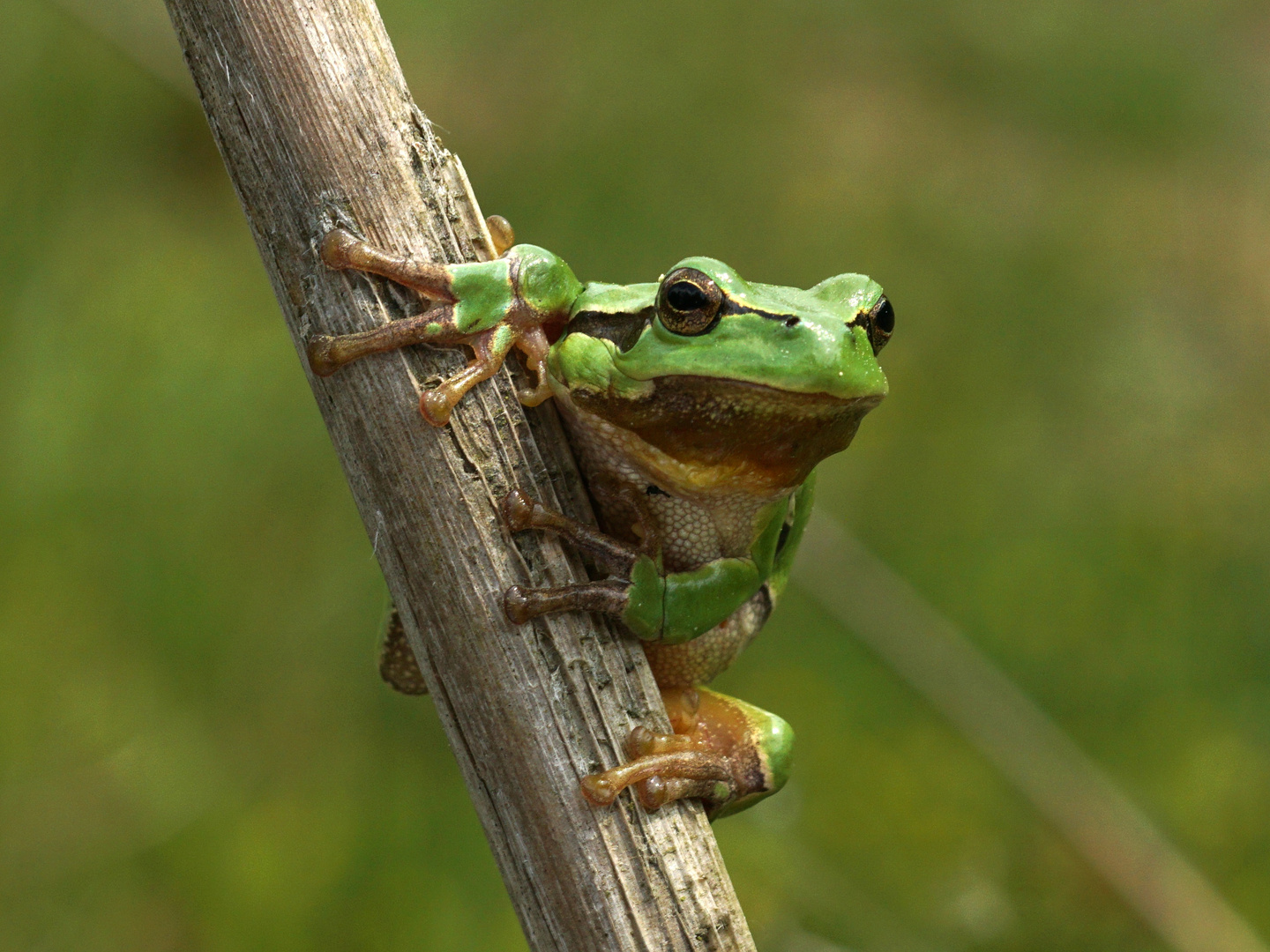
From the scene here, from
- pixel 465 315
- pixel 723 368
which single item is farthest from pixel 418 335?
pixel 723 368

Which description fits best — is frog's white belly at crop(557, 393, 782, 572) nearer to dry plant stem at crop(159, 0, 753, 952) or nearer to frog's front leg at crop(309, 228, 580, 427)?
frog's front leg at crop(309, 228, 580, 427)

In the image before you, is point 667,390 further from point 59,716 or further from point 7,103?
point 7,103

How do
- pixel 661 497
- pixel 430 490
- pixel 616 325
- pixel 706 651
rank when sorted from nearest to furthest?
pixel 430 490 < pixel 616 325 < pixel 661 497 < pixel 706 651

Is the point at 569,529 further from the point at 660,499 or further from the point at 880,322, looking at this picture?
the point at 880,322

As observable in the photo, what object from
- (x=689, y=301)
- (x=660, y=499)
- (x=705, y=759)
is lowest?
(x=705, y=759)

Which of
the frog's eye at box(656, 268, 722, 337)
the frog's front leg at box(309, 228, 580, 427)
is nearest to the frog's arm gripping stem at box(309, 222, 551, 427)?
the frog's front leg at box(309, 228, 580, 427)

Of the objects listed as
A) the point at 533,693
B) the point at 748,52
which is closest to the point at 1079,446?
the point at 748,52

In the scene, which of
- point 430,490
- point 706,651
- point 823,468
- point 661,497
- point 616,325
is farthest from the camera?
point 823,468

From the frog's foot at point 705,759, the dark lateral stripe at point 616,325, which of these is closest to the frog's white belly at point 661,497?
the dark lateral stripe at point 616,325
